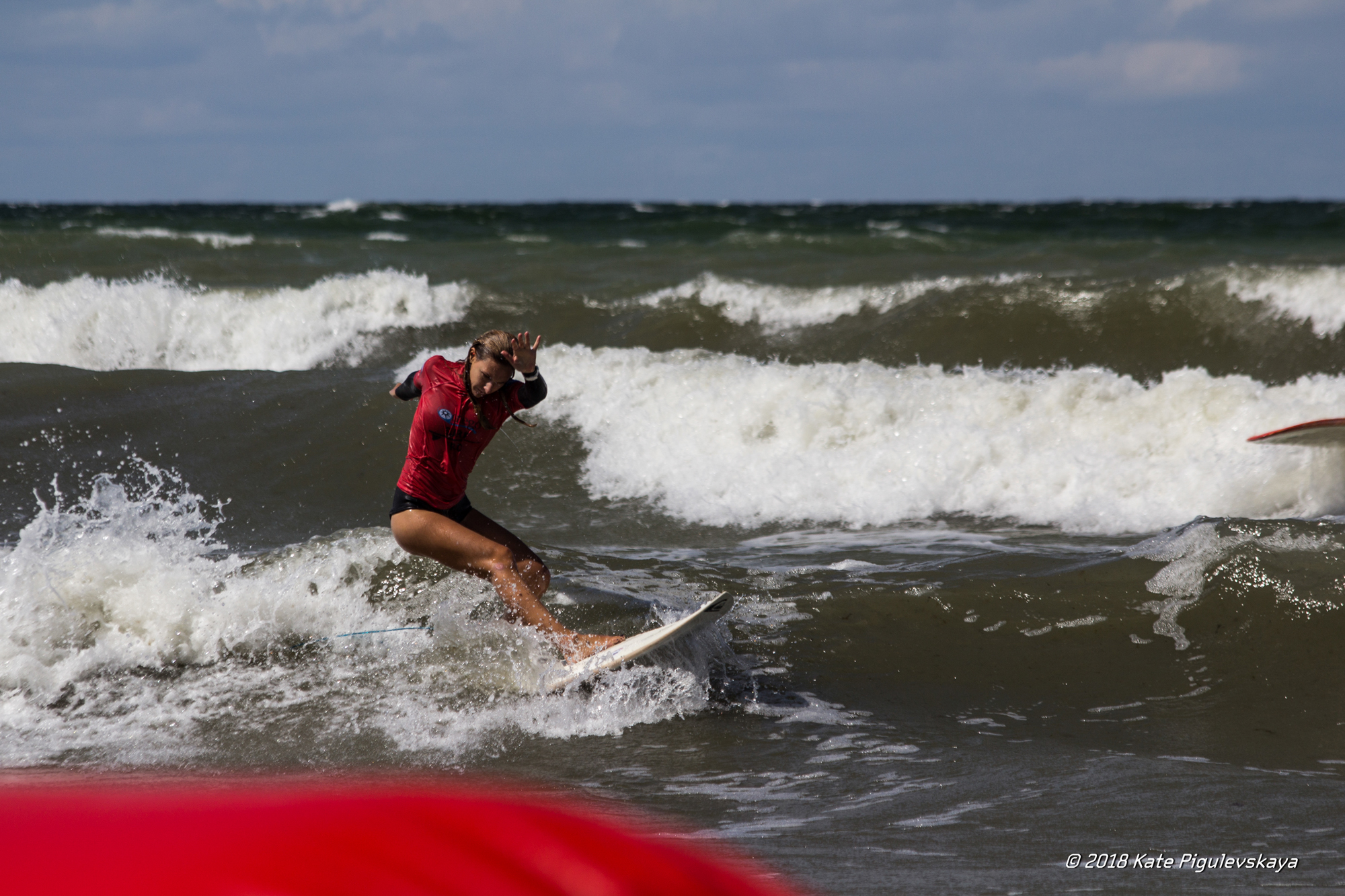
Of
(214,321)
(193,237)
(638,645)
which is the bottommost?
(638,645)

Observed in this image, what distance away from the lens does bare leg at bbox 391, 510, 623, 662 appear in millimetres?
5254

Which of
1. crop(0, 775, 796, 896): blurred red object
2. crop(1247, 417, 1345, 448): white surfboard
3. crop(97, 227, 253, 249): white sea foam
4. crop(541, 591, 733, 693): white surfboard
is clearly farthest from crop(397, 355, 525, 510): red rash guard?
crop(97, 227, 253, 249): white sea foam

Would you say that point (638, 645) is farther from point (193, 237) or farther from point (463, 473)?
point (193, 237)

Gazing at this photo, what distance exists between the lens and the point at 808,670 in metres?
5.71

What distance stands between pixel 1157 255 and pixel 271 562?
15588mm

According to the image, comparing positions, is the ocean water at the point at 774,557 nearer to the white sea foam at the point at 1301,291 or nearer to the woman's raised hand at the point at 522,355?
the white sea foam at the point at 1301,291

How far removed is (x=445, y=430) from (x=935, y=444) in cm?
530

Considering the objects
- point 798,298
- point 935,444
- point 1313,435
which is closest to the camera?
point 1313,435

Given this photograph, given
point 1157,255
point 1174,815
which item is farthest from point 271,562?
point 1157,255

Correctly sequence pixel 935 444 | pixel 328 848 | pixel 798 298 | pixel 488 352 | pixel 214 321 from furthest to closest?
pixel 214 321, pixel 798 298, pixel 935 444, pixel 488 352, pixel 328 848

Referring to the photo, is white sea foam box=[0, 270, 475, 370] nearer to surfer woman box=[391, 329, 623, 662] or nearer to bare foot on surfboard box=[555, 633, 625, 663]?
surfer woman box=[391, 329, 623, 662]

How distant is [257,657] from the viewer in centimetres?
587

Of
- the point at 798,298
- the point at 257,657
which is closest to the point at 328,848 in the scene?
the point at 257,657

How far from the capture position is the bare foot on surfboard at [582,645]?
518cm
